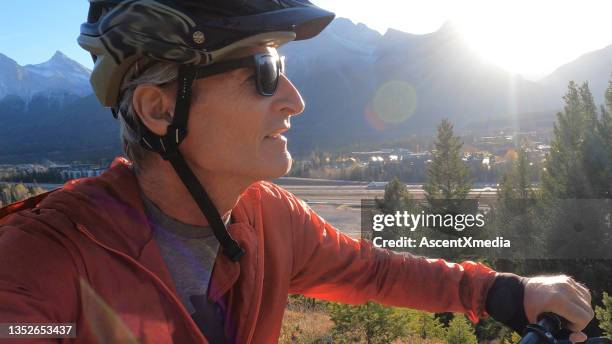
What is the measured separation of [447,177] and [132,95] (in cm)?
3867

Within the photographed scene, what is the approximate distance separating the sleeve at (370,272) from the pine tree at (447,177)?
3620 cm

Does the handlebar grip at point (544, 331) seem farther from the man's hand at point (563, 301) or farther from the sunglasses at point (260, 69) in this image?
the sunglasses at point (260, 69)

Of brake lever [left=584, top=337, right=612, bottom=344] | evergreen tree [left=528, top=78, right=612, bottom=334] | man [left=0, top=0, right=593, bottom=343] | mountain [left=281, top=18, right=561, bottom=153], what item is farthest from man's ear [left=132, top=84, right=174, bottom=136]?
mountain [left=281, top=18, right=561, bottom=153]

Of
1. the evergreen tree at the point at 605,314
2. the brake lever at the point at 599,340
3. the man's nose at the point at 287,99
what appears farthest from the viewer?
the evergreen tree at the point at 605,314

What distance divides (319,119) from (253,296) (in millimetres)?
167601

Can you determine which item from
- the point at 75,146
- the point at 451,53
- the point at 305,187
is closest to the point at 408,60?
the point at 451,53

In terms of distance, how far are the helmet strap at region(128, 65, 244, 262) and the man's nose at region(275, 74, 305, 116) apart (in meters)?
0.38

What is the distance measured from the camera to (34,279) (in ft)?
4.79

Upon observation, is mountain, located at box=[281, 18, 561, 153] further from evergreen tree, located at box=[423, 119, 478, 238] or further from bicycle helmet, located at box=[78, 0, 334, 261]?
bicycle helmet, located at box=[78, 0, 334, 261]

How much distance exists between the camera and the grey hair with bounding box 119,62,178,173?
2.10 m

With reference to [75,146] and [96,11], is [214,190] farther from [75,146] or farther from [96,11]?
[75,146]

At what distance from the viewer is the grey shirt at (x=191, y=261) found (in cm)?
200

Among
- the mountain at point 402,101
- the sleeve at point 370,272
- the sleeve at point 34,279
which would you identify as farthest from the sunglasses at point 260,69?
the mountain at point 402,101

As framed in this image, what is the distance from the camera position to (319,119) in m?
169
